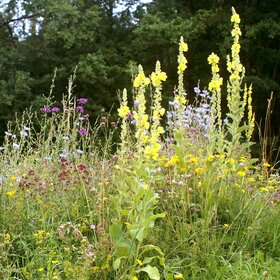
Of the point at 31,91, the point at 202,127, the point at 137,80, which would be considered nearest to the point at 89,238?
the point at 137,80

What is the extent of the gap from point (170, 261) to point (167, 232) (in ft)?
0.68

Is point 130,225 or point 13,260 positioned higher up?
point 130,225

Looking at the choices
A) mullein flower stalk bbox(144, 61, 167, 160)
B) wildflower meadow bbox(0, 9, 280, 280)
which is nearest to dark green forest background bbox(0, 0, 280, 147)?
wildflower meadow bbox(0, 9, 280, 280)

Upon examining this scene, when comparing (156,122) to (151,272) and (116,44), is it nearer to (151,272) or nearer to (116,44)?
(151,272)

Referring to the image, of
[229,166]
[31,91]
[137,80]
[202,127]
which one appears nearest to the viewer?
[137,80]

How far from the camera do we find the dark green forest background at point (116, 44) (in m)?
12.8

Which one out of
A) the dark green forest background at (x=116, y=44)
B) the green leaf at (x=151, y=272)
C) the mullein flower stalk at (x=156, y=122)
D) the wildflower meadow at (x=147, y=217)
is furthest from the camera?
the dark green forest background at (x=116, y=44)

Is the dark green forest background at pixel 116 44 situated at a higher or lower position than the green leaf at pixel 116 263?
higher

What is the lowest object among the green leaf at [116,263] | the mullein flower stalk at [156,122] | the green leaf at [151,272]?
the green leaf at [151,272]

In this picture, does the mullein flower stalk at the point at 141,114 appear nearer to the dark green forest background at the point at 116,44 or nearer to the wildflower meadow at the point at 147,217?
the wildflower meadow at the point at 147,217

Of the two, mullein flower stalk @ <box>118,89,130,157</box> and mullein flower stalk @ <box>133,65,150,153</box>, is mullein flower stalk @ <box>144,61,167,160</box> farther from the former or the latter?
mullein flower stalk @ <box>118,89,130,157</box>

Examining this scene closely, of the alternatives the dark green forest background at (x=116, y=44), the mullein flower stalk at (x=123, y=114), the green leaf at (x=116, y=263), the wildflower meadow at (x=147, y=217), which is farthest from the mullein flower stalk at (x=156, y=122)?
the dark green forest background at (x=116, y=44)

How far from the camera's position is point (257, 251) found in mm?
2959

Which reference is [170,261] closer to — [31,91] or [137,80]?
[137,80]
